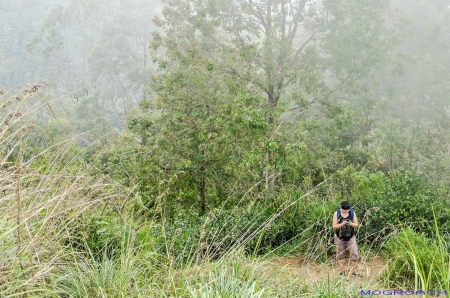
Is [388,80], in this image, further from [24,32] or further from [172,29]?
[24,32]

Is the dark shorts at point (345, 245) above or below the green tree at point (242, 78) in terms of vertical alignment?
below

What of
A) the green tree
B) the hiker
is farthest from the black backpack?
the green tree

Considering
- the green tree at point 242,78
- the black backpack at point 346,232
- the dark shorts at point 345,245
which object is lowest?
the dark shorts at point 345,245

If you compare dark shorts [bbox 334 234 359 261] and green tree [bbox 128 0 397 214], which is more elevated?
green tree [bbox 128 0 397 214]

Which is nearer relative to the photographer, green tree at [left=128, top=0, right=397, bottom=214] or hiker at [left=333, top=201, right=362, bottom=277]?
hiker at [left=333, top=201, right=362, bottom=277]

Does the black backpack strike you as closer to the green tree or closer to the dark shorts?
the dark shorts

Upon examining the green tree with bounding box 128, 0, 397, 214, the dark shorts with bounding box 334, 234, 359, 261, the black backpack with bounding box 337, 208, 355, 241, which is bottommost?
the dark shorts with bounding box 334, 234, 359, 261

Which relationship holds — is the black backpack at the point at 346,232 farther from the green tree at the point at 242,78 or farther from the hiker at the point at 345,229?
the green tree at the point at 242,78

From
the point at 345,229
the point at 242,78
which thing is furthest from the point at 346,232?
the point at 242,78

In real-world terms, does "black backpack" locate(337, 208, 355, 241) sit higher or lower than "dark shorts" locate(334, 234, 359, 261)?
higher

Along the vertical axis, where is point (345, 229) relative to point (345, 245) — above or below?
above

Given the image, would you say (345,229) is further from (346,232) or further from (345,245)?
(345,245)

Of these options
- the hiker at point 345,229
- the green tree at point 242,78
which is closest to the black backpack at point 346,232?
the hiker at point 345,229

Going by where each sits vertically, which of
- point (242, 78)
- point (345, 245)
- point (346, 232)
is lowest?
point (345, 245)
